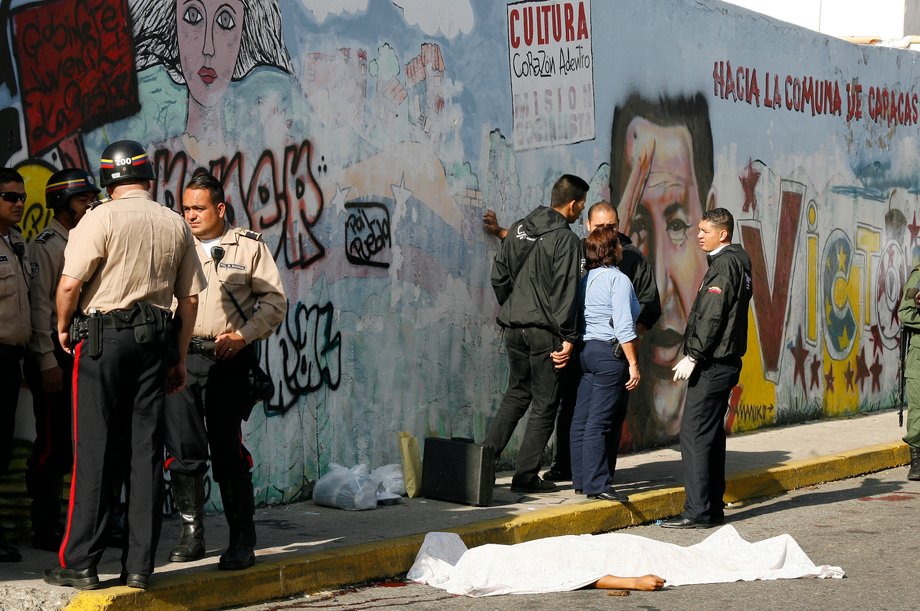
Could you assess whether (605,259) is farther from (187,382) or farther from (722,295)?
(187,382)

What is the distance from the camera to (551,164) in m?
10.9

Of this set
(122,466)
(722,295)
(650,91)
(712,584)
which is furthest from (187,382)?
(650,91)

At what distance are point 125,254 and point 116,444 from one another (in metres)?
0.84

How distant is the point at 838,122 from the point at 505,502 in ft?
25.2

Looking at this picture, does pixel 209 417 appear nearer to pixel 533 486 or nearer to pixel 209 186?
pixel 209 186

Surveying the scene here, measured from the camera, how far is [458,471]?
29.1ft

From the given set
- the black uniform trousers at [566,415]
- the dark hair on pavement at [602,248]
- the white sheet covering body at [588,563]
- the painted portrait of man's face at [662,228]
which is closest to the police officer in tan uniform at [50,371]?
the white sheet covering body at [588,563]

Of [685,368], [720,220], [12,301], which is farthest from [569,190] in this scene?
[12,301]

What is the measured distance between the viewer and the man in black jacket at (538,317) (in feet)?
29.8

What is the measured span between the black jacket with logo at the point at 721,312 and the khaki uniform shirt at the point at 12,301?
4.11 m

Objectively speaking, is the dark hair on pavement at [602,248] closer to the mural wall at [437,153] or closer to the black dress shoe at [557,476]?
the mural wall at [437,153]

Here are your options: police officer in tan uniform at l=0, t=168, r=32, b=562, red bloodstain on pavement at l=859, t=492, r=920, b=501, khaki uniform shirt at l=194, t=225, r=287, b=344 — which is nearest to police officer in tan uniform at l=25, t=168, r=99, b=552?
police officer in tan uniform at l=0, t=168, r=32, b=562

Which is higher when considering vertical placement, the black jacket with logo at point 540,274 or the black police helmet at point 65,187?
the black police helmet at point 65,187

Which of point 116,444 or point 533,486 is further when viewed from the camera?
point 533,486
